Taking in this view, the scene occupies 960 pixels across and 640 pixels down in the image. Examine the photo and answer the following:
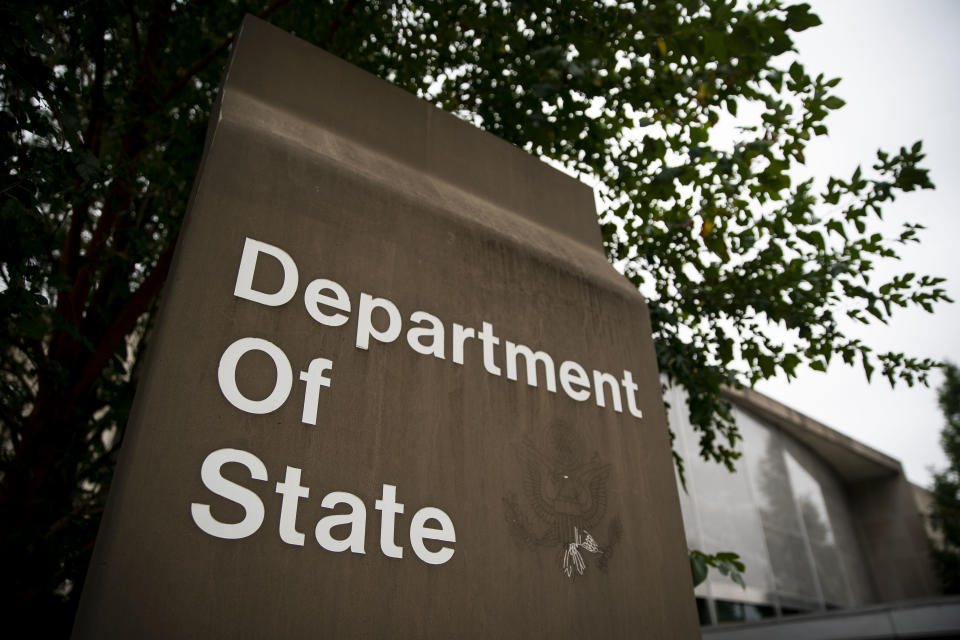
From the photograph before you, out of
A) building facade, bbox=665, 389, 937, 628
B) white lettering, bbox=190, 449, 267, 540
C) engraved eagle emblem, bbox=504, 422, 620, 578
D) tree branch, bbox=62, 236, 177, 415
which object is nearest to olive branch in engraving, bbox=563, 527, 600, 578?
engraved eagle emblem, bbox=504, 422, 620, 578

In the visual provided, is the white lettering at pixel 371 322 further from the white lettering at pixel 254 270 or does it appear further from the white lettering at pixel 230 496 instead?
the white lettering at pixel 230 496

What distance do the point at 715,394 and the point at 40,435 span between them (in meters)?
5.32

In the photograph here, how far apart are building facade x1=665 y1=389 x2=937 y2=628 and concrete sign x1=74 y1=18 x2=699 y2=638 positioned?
960 centimetres

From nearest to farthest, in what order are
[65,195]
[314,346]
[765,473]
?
[314,346], [65,195], [765,473]

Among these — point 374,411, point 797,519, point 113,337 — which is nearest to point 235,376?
point 374,411

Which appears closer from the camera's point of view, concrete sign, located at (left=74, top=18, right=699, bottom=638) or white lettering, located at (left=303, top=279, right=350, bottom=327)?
concrete sign, located at (left=74, top=18, right=699, bottom=638)

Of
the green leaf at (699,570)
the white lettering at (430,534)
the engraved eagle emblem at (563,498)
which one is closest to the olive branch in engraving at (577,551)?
the engraved eagle emblem at (563,498)

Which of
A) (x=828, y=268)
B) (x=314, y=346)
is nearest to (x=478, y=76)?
(x=828, y=268)

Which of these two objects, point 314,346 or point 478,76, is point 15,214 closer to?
point 314,346

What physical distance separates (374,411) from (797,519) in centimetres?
1549

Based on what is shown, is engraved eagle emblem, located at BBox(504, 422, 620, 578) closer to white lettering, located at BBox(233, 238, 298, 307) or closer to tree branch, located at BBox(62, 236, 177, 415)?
white lettering, located at BBox(233, 238, 298, 307)

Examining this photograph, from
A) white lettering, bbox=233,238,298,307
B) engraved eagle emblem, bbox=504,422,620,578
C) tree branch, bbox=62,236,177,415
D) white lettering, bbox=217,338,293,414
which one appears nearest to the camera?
white lettering, bbox=217,338,293,414

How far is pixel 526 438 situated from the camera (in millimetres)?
2785

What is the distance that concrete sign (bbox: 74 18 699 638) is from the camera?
1.93 m
